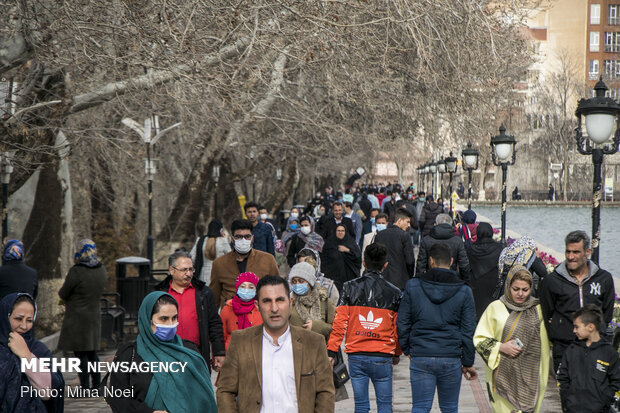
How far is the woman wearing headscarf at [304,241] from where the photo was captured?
12977 mm

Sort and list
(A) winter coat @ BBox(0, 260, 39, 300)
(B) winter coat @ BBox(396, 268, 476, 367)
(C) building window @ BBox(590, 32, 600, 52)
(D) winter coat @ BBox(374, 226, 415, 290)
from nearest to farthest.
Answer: (B) winter coat @ BBox(396, 268, 476, 367), (A) winter coat @ BBox(0, 260, 39, 300), (D) winter coat @ BBox(374, 226, 415, 290), (C) building window @ BBox(590, 32, 600, 52)

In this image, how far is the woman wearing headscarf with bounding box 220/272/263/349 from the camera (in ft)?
24.5

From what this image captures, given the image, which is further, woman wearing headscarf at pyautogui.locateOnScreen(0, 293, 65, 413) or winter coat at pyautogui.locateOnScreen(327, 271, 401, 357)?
winter coat at pyautogui.locateOnScreen(327, 271, 401, 357)

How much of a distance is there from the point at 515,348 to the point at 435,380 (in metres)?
0.63

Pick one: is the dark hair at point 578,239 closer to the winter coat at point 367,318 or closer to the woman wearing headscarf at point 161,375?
the winter coat at point 367,318

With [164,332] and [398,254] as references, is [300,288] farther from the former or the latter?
[398,254]

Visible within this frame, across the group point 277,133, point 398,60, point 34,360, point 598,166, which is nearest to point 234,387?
point 34,360

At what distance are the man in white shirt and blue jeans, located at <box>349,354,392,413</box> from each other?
239 cm

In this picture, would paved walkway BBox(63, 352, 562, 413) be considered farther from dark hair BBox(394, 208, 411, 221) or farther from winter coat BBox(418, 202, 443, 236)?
winter coat BBox(418, 202, 443, 236)

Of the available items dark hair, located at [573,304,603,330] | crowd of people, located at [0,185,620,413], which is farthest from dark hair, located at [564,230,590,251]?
dark hair, located at [573,304,603,330]

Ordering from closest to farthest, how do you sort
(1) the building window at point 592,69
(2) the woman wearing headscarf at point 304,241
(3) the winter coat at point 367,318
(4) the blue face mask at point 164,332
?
(4) the blue face mask at point 164,332, (3) the winter coat at point 367,318, (2) the woman wearing headscarf at point 304,241, (1) the building window at point 592,69

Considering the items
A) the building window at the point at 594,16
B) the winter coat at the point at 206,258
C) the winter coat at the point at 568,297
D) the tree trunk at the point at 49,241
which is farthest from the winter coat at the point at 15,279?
the building window at the point at 594,16

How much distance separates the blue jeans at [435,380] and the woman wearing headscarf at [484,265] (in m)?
5.16

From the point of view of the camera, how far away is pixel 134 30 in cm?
1188
